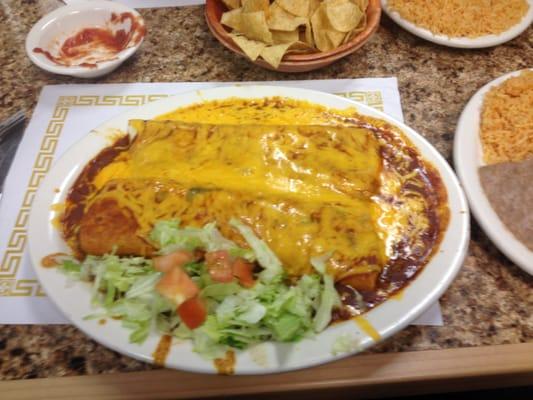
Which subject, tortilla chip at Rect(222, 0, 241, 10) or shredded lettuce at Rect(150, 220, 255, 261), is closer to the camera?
shredded lettuce at Rect(150, 220, 255, 261)

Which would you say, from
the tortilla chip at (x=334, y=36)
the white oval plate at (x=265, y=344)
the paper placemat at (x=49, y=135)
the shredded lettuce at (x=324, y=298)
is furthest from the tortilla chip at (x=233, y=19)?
the shredded lettuce at (x=324, y=298)

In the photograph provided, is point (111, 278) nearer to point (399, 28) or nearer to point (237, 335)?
point (237, 335)

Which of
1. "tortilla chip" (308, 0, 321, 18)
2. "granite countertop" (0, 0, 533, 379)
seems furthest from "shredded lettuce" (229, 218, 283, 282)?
"tortilla chip" (308, 0, 321, 18)

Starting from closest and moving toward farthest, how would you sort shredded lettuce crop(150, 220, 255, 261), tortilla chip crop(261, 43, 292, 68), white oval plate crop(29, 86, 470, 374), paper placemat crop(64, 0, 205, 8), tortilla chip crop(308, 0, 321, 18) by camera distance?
1. white oval plate crop(29, 86, 470, 374)
2. shredded lettuce crop(150, 220, 255, 261)
3. tortilla chip crop(261, 43, 292, 68)
4. tortilla chip crop(308, 0, 321, 18)
5. paper placemat crop(64, 0, 205, 8)

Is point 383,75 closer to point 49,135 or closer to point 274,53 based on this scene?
point 274,53

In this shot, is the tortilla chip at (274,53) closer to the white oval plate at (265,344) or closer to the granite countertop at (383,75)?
the granite countertop at (383,75)

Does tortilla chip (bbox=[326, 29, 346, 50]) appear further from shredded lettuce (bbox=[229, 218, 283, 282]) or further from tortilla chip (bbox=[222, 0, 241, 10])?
shredded lettuce (bbox=[229, 218, 283, 282])
